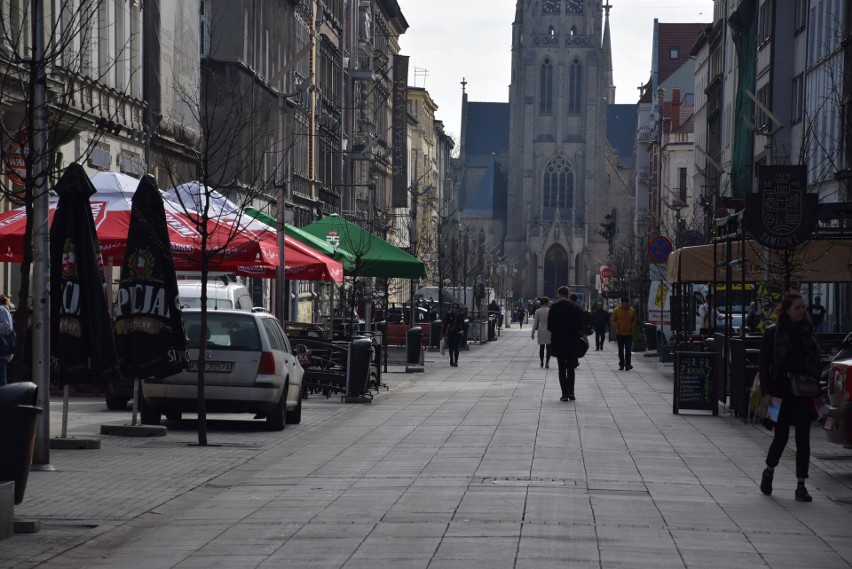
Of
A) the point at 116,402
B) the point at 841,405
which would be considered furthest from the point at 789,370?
the point at 116,402

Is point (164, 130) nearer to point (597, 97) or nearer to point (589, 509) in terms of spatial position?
point (589, 509)

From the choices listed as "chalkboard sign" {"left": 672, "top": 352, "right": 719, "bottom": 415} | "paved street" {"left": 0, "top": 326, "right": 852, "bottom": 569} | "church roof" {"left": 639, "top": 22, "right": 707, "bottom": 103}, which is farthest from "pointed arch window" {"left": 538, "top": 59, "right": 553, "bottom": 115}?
"paved street" {"left": 0, "top": 326, "right": 852, "bottom": 569}

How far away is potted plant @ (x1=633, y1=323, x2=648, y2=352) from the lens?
54.0m

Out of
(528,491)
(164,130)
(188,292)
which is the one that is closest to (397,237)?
(164,130)

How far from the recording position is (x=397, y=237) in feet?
309

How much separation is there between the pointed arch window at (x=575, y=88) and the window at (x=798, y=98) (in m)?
91.6

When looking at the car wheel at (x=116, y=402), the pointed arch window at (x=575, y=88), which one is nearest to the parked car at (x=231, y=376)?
the car wheel at (x=116, y=402)

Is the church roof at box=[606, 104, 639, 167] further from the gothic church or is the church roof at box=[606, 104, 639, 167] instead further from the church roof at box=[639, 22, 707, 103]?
the church roof at box=[639, 22, 707, 103]

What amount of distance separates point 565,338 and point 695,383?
3.77 meters

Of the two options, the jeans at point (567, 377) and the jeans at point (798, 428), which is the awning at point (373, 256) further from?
the jeans at point (798, 428)

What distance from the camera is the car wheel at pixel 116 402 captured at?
21625 mm

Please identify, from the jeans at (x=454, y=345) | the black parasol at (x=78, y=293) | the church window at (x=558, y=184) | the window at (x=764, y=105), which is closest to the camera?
the black parasol at (x=78, y=293)

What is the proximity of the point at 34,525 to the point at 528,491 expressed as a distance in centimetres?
395

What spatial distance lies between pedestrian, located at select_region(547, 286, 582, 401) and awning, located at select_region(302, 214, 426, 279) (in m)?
4.94
